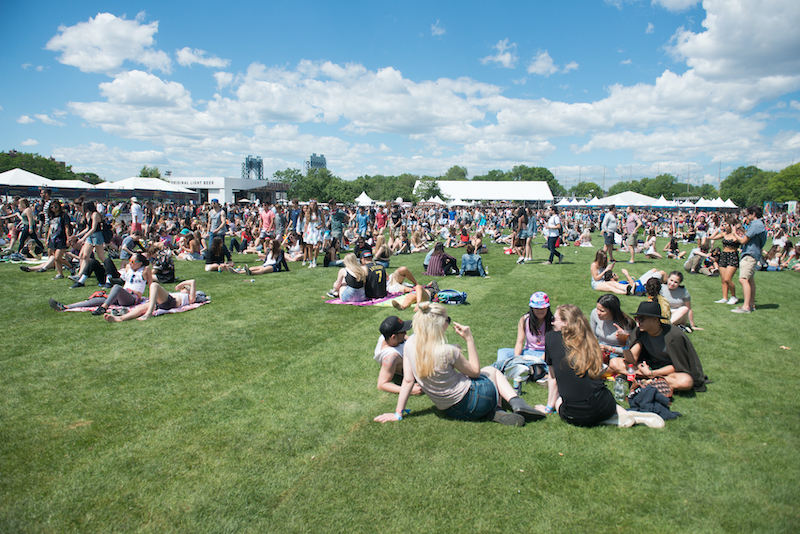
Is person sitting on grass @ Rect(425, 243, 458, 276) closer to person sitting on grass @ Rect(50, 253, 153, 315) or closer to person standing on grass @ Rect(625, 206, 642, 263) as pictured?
person sitting on grass @ Rect(50, 253, 153, 315)

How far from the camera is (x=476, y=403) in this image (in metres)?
4.10

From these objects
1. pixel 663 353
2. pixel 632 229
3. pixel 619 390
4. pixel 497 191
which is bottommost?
pixel 619 390

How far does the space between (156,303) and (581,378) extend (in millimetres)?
7065

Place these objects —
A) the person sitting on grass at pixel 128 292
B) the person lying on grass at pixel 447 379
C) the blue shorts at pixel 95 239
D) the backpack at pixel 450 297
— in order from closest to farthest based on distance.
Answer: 1. the person lying on grass at pixel 447 379
2. the person sitting on grass at pixel 128 292
3. the backpack at pixel 450 297
4. the blue shorts at pixel 95 239

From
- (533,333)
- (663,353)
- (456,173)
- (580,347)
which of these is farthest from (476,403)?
(456,173)

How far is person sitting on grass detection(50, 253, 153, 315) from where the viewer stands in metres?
7.77

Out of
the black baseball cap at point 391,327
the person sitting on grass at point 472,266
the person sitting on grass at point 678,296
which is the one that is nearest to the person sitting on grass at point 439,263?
the person sitting on grass at point 472,266

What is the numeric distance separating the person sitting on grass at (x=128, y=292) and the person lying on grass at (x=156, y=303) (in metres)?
0.33

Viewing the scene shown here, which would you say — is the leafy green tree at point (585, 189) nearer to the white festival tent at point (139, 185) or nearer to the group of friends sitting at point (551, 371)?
the white festival tent at point (139, 185)

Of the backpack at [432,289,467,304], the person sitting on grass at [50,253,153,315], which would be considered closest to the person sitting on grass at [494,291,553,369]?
the backpack at [432,289,467,304]

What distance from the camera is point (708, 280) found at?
12.1 metres

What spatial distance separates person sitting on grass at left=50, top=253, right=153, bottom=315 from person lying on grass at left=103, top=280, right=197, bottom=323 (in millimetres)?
326

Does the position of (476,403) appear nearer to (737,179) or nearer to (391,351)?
(391,351)

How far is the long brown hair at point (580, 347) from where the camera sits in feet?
12.9
